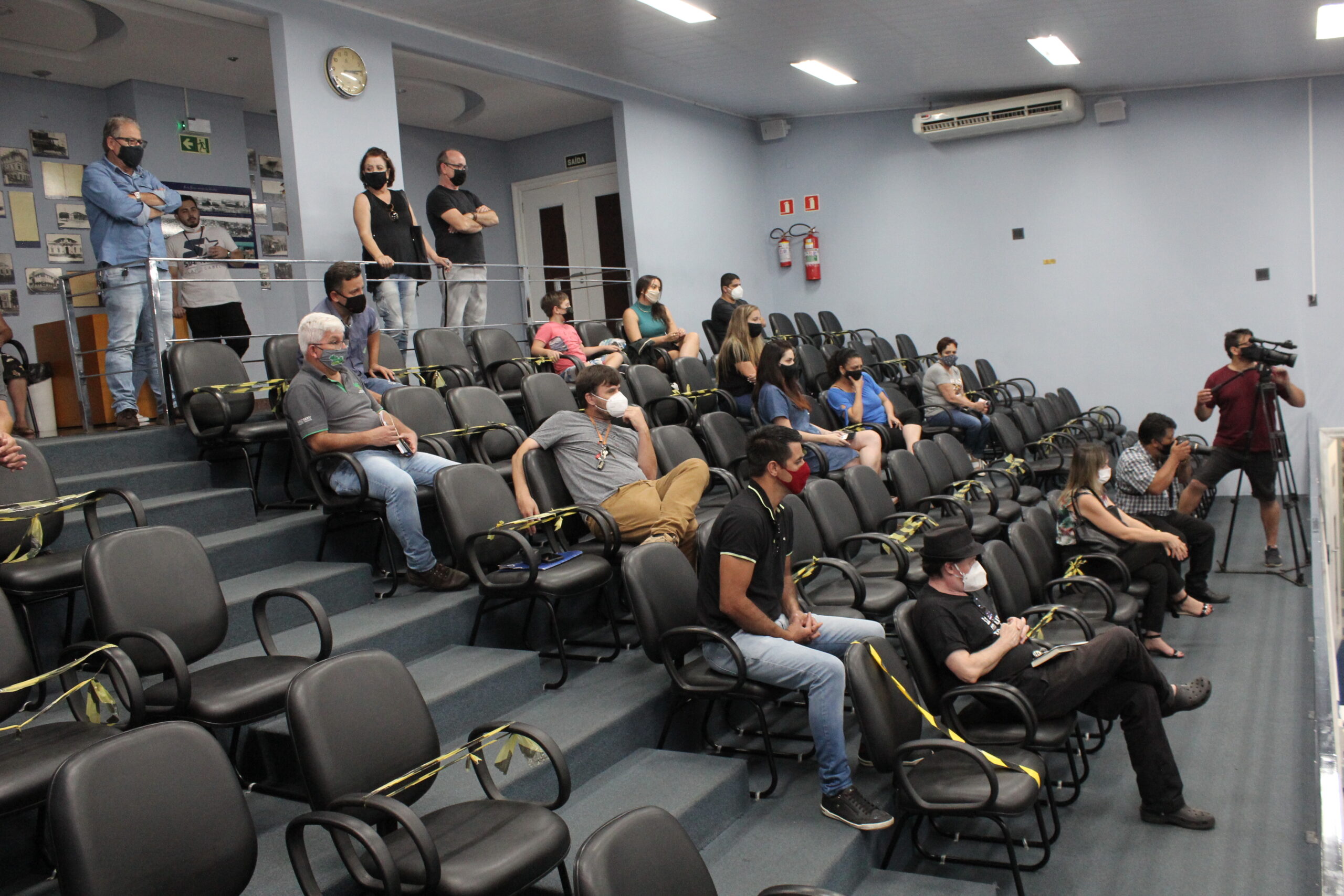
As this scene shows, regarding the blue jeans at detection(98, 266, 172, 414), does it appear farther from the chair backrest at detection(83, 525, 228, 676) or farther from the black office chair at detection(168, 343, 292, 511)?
the chair backrest at detection(83, 525, 228, 676)

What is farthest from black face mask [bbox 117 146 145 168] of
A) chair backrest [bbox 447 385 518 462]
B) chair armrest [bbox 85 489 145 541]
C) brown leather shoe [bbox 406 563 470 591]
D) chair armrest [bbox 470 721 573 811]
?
chair armrest [bbox 470 721 573 811]

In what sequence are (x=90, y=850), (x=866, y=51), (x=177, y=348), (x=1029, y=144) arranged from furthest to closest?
(x=1029, y=144), (x=866, y=51), (x=177, y=348), (x=90, y=850)

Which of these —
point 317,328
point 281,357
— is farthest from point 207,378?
point 317,328

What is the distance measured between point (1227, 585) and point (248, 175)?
852cm

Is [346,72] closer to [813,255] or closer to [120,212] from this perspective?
[120,212]

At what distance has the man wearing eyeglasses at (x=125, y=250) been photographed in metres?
5.17

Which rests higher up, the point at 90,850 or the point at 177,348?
the point at 177,348

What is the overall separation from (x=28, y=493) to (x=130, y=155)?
2463 mm

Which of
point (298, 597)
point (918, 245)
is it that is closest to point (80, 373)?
point (298, 597)

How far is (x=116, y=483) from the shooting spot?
4375 millimetres

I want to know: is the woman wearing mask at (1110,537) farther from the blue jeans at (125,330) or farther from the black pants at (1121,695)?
the blue jeans at (125,330)

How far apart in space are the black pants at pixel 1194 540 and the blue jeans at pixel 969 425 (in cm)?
229

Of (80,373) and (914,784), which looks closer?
(914,784)

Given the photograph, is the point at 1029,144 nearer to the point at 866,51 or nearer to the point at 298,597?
the point at 866,51
